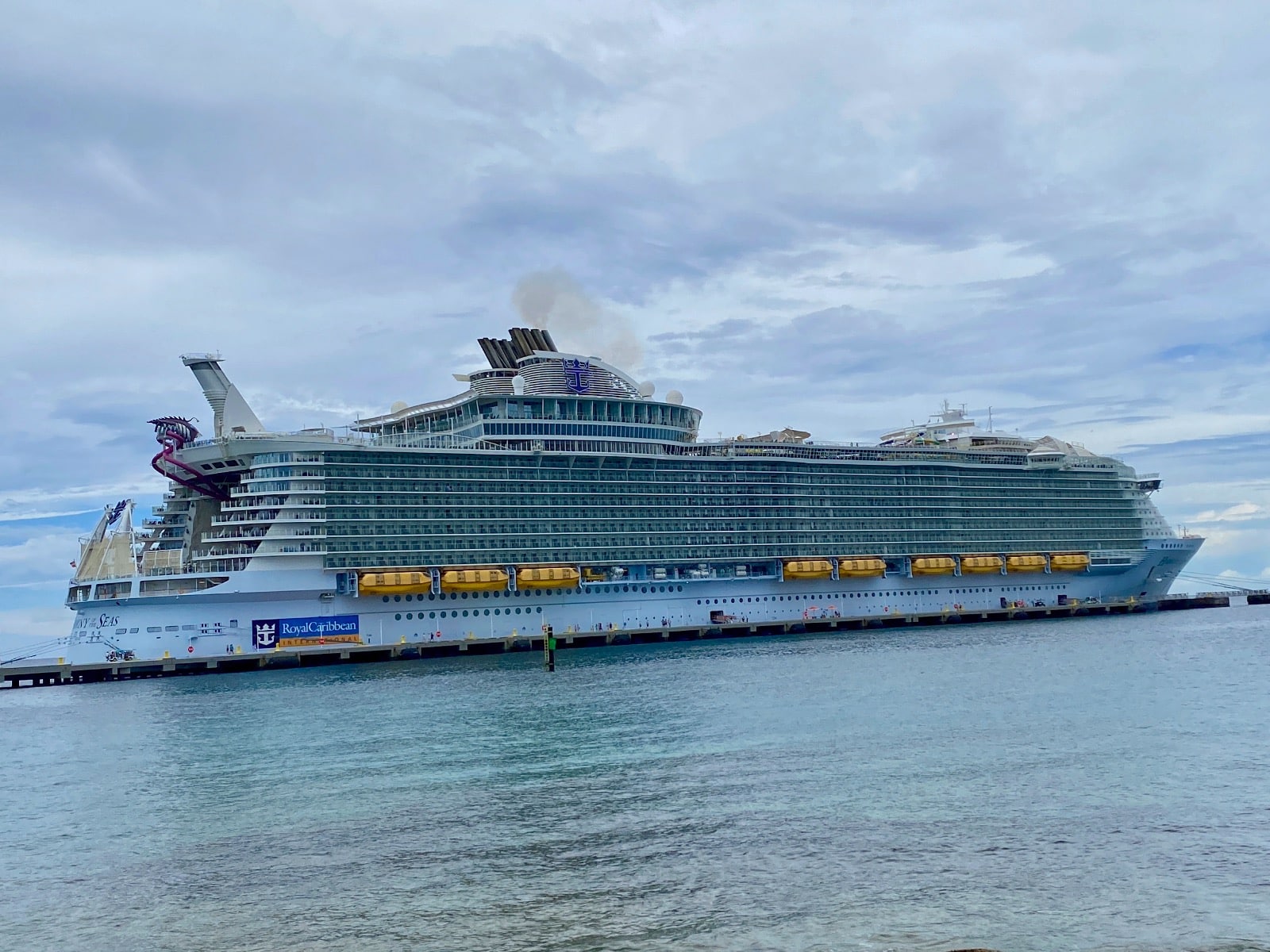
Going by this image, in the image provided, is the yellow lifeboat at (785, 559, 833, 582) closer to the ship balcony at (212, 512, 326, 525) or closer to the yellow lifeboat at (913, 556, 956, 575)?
the yellow lifeboat at (913, 556, 956, 575)

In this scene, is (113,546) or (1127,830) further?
(113,546)

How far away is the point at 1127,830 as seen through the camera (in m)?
22.3

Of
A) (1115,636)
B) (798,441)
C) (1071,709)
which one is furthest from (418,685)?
(798,441)

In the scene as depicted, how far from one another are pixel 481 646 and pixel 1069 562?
57313 mm

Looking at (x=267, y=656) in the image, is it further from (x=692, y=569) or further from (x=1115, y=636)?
(x=1115, y=636)

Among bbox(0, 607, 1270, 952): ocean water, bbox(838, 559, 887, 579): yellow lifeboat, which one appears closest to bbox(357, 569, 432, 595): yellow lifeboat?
bbox(0, 607, 1270, 952): ocean water

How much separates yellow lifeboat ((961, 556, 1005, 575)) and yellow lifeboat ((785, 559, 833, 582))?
47.9 ft

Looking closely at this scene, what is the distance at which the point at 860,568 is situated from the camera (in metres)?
95.3

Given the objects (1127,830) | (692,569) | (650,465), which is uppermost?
(650,465)

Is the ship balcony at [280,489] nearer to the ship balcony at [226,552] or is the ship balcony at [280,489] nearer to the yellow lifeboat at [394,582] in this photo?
the ship balcony at [226,552]

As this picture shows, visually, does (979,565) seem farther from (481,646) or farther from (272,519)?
(272,519)

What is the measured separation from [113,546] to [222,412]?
37.3 feet

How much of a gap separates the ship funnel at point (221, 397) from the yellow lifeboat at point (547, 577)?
1969 centimetres

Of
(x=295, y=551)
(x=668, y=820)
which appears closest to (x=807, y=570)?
(x=295, y=551)
